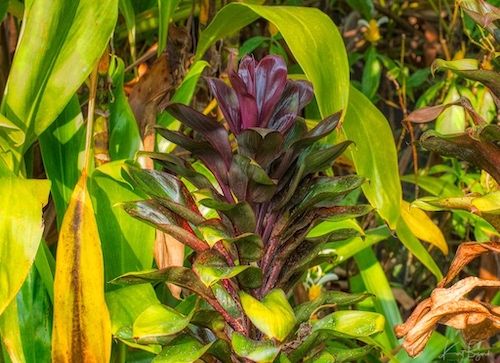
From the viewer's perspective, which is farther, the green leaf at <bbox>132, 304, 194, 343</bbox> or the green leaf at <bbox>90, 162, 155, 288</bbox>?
the green leaf at <bbox>90, 162, 155, 288</bbox>

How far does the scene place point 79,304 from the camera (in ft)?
2.11

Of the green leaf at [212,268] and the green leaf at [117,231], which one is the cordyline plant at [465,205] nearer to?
the green leaf at [212,268]

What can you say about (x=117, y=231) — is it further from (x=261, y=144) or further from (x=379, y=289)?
(x=379, y=289)

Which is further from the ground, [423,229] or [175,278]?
[175,278]

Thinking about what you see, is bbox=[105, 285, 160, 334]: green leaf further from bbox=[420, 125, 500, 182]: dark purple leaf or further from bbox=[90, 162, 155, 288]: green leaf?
bbox=[420, 125, 500, 182]: dark purple leaf

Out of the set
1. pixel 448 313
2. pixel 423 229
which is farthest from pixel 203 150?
pixel 423 229

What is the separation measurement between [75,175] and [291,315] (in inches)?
16.1

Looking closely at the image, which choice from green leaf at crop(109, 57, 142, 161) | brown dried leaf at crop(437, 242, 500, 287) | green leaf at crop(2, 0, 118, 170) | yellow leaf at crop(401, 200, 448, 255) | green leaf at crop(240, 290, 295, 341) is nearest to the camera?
green leaf at crop(240, 290, 295, 341)

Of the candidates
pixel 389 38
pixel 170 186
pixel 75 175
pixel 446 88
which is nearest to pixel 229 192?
pixel 170 186

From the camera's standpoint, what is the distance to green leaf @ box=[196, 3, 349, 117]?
0.68 metres

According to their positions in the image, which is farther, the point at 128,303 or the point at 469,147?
the point at 128,303

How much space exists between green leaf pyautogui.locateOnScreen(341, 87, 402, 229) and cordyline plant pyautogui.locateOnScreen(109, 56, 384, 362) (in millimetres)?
146

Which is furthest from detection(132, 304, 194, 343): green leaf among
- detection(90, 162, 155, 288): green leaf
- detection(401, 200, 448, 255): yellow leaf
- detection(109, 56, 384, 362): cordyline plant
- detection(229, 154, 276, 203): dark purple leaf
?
detection(401, 200, 448, 255): yellow leaf

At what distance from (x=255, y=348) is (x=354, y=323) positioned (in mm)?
112
